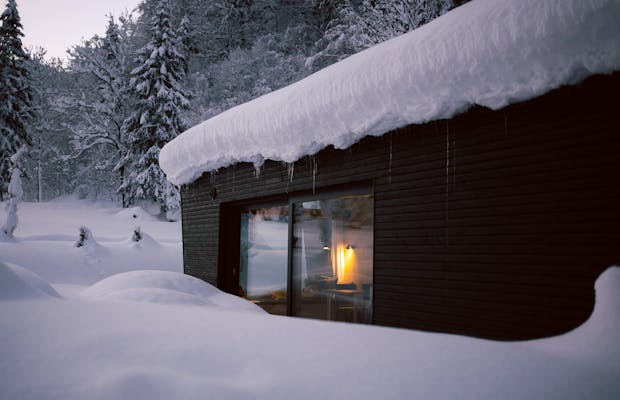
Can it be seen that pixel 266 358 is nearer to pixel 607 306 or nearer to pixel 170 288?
pixel 607 306

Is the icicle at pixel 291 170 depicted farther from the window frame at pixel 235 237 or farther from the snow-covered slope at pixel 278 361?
the snow-covered slope at pixel 278 361

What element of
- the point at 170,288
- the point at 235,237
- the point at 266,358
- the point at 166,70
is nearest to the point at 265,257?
the point at 235,237

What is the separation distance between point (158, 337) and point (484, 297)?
276 centimetres

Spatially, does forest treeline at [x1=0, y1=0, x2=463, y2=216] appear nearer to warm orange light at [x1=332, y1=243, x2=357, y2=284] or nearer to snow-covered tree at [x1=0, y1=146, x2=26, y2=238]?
snow-covered tree at [x1=0, y1=146, x2=26, y2=238]

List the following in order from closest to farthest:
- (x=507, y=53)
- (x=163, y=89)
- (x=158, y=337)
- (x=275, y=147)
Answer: (x=158, y=337), (x=507, y=53), (x=275, y=147), (x=163, y=89)

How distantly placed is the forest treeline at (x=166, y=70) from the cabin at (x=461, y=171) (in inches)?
410

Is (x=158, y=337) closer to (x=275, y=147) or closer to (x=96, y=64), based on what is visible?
(x=275, y=147)

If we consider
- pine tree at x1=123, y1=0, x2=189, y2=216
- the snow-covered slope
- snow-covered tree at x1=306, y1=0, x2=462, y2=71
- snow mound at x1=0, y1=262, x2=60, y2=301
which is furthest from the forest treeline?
the snow-covered slope

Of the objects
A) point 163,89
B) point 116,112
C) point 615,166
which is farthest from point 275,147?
point 116,112

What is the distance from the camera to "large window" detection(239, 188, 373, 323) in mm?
4816

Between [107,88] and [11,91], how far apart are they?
15.2ft

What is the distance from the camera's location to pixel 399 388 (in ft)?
4.38

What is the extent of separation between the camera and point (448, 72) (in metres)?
3.36

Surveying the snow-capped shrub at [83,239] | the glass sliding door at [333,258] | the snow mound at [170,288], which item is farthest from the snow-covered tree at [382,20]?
the snow mound at [170,288]
